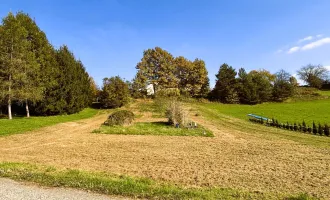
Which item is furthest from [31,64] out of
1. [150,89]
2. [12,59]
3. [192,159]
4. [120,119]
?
[150,89]

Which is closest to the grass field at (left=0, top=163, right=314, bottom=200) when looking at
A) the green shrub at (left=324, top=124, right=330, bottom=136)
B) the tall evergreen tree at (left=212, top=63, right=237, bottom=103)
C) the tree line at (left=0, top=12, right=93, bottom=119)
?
the green shrub at (left=324, top=124, right=330, bottom=136)

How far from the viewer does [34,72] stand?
73.9ft

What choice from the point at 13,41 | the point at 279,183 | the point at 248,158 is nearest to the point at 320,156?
the point at 248,158

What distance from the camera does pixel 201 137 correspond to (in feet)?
47.6

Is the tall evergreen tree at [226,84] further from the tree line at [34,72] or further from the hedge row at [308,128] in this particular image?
the tree line at [34,72]

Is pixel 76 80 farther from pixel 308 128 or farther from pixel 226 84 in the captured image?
pixel 226 84

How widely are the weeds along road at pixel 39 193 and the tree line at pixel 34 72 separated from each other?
18463 millimetres

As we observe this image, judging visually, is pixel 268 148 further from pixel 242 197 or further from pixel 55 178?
pixel 55 178

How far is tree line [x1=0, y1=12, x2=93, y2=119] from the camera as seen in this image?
20.5 metres

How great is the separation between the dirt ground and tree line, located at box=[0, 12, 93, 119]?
931cm

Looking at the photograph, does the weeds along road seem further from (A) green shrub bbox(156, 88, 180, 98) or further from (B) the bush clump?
(A) green shrub bbox(156, 88, 180, 98)

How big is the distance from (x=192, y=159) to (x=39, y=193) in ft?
18.9

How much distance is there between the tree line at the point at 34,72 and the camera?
20531 millimetres

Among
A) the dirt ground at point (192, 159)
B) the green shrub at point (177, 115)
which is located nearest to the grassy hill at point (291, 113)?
the green shrub at point (177, 115)
